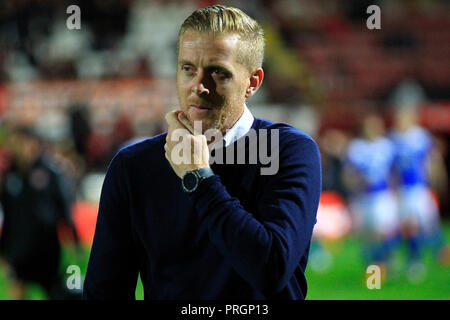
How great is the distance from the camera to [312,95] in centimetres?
1471

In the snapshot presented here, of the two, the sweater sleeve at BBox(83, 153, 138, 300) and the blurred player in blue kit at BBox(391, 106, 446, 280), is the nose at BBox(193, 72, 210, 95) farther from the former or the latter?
the blurred player in blue kit at BBox(391, 106, 446, 280)

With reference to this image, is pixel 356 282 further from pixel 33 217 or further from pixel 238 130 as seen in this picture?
pixel 238 130

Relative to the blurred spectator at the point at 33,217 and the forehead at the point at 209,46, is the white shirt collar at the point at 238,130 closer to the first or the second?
the forehead at the point at 209,46

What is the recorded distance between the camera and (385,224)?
8.25 meters

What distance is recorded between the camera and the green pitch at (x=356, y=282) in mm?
7004

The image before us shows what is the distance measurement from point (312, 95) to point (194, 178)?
13.2 m

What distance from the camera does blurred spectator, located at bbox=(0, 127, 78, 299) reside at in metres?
6.19

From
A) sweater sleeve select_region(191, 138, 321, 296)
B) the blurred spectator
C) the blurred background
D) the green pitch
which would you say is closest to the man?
sweater sleeve select_region(191, 138, 321, 296)

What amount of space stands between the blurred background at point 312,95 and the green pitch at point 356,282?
0.08 m

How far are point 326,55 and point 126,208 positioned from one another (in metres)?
14.1

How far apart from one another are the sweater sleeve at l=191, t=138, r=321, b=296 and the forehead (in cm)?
30

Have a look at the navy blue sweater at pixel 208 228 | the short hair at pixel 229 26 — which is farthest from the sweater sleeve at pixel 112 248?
the short hair at pixel 229 26
